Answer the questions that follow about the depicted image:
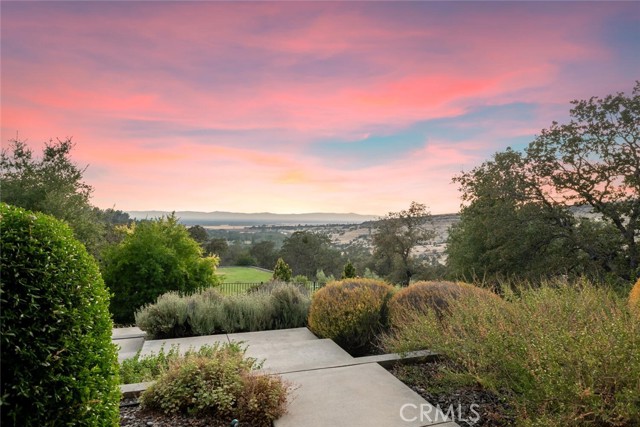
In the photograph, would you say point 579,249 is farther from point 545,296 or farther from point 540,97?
point 545,296

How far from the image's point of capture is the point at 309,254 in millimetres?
51812

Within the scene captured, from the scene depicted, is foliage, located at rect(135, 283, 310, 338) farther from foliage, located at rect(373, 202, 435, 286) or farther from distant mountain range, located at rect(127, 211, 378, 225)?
distant mountain range, located at rect(127, 211, 378, 225)

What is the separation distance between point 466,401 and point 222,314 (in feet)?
16.9

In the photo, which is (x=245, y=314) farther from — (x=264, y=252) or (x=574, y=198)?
(x=264, y=252)

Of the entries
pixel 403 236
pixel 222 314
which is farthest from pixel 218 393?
pixel 403 236

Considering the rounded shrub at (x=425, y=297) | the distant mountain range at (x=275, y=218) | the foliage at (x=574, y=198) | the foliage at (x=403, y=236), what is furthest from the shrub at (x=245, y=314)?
the distant mountain range at (x=275, y=218)

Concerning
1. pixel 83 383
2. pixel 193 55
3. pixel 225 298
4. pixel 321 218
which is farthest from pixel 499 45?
pixel 321 218

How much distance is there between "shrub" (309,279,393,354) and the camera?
6180 millimetres

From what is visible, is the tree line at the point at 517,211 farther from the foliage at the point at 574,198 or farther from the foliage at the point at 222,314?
the foliage at the point at 222,314

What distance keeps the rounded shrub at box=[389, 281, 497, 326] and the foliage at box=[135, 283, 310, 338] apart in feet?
8.28

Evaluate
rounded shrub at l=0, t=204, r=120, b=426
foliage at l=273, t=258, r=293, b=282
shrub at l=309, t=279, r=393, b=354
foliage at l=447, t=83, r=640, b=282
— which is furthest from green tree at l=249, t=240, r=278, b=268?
rounded shrub at l=0, t=204, r=120, b=426

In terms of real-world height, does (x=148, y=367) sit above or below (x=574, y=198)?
below

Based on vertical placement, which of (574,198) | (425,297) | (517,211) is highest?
(574,198)

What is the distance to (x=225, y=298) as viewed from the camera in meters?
8.08
